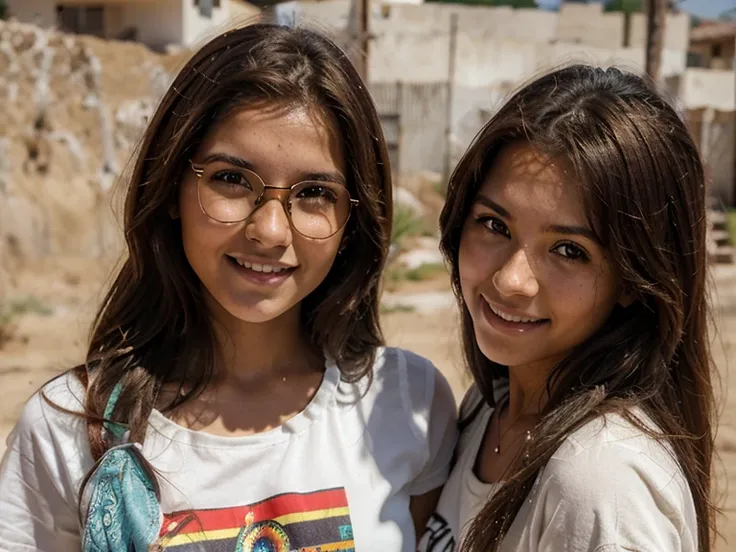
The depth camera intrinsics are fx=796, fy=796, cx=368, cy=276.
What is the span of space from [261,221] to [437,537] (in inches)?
29.8

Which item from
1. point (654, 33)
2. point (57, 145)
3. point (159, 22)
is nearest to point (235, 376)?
point (57, 145)

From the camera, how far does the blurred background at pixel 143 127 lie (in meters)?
6.18

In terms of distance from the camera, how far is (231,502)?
1563mm

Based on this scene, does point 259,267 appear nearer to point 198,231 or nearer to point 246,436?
point 198,231

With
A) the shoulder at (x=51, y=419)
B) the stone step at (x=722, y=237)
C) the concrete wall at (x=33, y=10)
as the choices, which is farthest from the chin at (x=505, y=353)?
the concrete wall at (x=33, y=10)

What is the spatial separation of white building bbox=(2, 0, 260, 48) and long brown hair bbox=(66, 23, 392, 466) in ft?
68.4

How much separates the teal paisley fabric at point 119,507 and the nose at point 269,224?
0.48 m

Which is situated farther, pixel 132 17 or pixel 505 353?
pixel 132 17

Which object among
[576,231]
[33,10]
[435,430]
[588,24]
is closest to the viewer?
[576,231]

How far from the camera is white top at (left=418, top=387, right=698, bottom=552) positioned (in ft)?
4.23

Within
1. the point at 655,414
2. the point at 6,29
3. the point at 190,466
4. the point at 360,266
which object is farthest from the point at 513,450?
the point at 6,29

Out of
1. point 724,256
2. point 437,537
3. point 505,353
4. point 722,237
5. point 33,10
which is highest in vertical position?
point 33,10

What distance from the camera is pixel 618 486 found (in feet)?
4.27

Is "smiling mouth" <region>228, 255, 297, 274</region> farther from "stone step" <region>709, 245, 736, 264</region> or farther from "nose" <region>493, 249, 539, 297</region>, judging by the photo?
"stone step" <region>709, 245, 736, 264</region>
